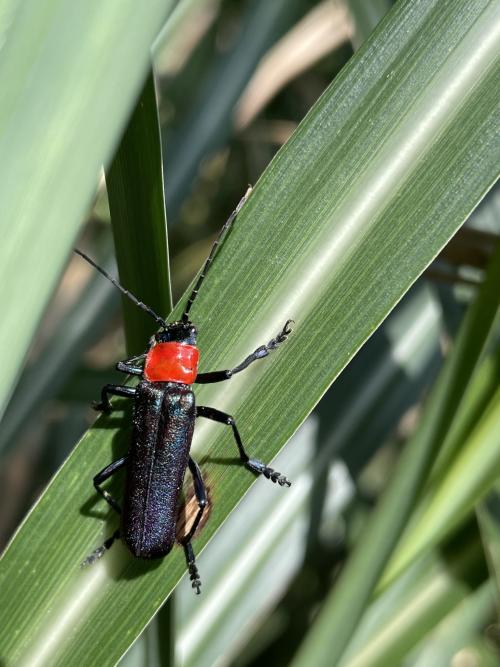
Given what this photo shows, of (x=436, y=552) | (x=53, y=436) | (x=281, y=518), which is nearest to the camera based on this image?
(x=436, y=552)

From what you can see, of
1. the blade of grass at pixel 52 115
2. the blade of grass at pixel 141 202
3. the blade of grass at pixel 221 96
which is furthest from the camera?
the blade of grass at pixel 221 96

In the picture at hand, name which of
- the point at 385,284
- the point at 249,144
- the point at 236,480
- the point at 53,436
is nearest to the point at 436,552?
the point at 236,480

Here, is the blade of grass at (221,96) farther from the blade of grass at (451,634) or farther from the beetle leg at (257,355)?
the blade of grass at (451,634)

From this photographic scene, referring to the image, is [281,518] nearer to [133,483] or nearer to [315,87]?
[133,483]

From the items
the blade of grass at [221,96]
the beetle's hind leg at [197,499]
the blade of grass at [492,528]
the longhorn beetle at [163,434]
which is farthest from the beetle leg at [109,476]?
the blade of grass at [221,96]

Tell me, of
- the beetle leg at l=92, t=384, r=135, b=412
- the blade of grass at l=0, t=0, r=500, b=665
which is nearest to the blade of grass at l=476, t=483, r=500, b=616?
the blade of grass at l=0, t=0, r=500, b=665

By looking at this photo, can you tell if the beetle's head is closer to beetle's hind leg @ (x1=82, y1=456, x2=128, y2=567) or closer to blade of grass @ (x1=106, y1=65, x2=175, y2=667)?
blade of grass @ (x1=106, y1=65, x2=175, y2=667)

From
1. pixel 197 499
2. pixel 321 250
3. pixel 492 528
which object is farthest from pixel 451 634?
pixel 321 250
